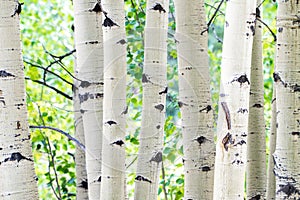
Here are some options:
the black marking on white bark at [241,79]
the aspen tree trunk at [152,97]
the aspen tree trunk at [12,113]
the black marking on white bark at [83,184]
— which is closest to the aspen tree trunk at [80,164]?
the black marking on white bark at [83,184]

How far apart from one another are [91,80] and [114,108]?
18 centimetres

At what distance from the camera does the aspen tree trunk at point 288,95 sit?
1.34 metres

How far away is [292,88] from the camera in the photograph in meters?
1.34

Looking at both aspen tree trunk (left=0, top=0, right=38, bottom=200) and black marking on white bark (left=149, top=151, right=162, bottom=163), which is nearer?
aspen tree trunk (left=0, top=0, right=38, bottom=200)

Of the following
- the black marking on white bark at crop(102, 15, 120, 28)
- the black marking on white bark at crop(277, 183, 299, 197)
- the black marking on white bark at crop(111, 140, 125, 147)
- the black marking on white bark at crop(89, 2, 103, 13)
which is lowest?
the black marking on white bark at crop(277, 183, 299, 197)

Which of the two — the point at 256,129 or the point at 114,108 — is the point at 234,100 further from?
the point at 256,129

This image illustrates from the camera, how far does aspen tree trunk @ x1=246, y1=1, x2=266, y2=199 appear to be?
5.59 ft

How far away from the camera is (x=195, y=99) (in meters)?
1.57

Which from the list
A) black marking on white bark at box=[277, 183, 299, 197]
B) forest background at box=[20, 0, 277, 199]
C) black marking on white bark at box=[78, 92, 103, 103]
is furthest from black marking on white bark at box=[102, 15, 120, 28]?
black marking on white bark at box=[277, 183, 299, 197]

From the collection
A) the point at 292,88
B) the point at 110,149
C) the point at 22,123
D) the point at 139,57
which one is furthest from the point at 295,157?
the point at 139,57

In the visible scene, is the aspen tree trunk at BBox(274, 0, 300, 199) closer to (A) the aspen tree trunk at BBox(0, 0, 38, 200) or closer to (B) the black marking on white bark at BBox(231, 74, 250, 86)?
(B) the black marking on white bark at BBox(231, 74, 250, 86)

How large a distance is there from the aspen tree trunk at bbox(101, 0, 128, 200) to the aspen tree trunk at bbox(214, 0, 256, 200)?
1.18ft

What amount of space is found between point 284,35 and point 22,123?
0.74m

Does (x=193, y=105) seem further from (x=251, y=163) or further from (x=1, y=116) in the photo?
(x=1, y=116)
